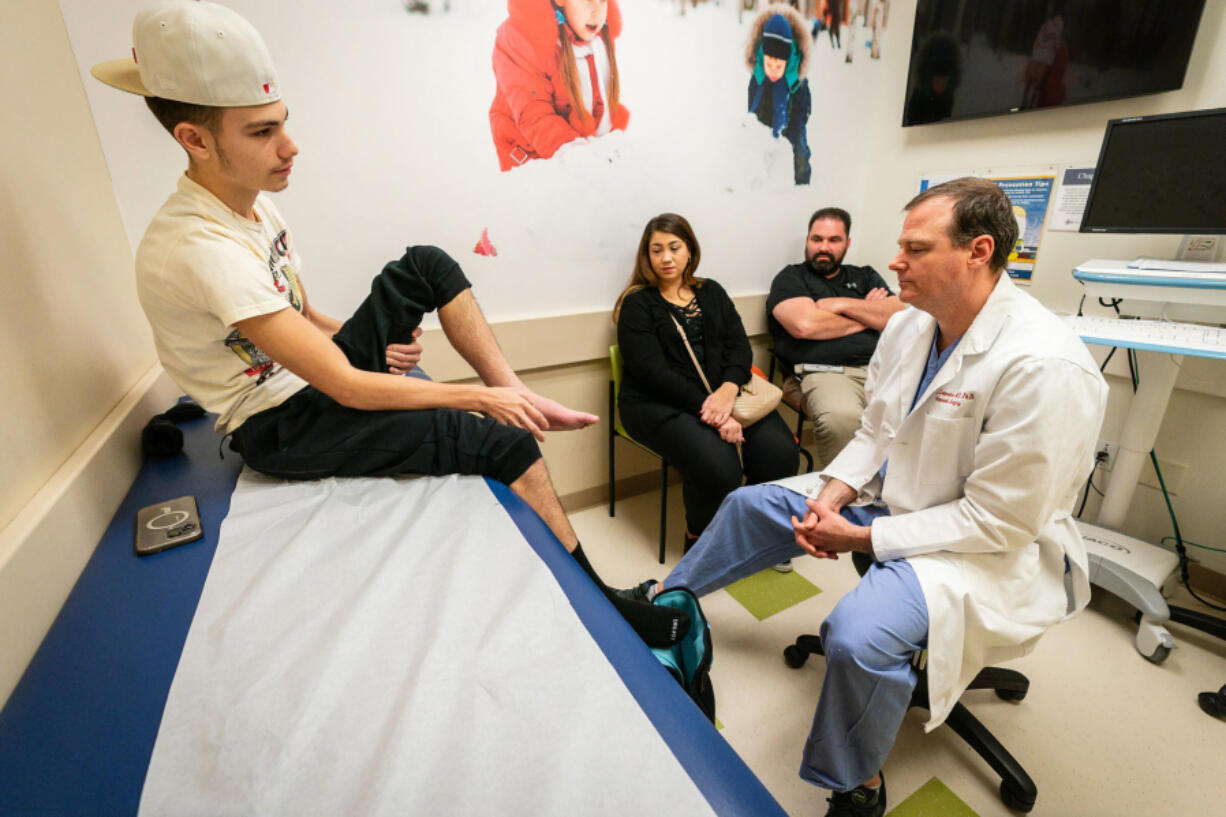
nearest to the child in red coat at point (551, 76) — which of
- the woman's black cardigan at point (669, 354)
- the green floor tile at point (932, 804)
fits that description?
the woman's black cardigan at point (669, 354)

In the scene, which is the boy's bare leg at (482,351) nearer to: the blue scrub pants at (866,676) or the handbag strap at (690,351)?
the blue scrub pants at (866,676)

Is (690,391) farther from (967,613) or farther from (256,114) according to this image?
(256,114)

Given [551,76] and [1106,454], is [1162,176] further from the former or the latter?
[551,76]

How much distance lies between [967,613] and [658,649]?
24.7 inches

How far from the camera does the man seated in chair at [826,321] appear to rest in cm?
229

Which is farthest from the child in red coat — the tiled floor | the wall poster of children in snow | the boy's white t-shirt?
the tiled floor

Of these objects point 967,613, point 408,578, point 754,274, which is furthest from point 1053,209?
point 408,578

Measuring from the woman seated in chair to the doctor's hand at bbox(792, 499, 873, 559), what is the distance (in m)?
0.60

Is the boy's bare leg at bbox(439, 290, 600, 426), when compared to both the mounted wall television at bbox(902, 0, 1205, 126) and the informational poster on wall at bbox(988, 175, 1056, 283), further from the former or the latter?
the mounted wall television at bbox(902, 0, 1205, 126)

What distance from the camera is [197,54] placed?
0.99 meters

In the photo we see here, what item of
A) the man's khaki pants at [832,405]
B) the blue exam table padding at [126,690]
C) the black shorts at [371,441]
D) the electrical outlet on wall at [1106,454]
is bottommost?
the electrical outlet on wall at [1106,454]

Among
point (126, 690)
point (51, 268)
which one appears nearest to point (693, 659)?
point (126, 690)

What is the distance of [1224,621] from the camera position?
5.59ft

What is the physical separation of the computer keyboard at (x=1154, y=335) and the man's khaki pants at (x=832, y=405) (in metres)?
A: 0.73
